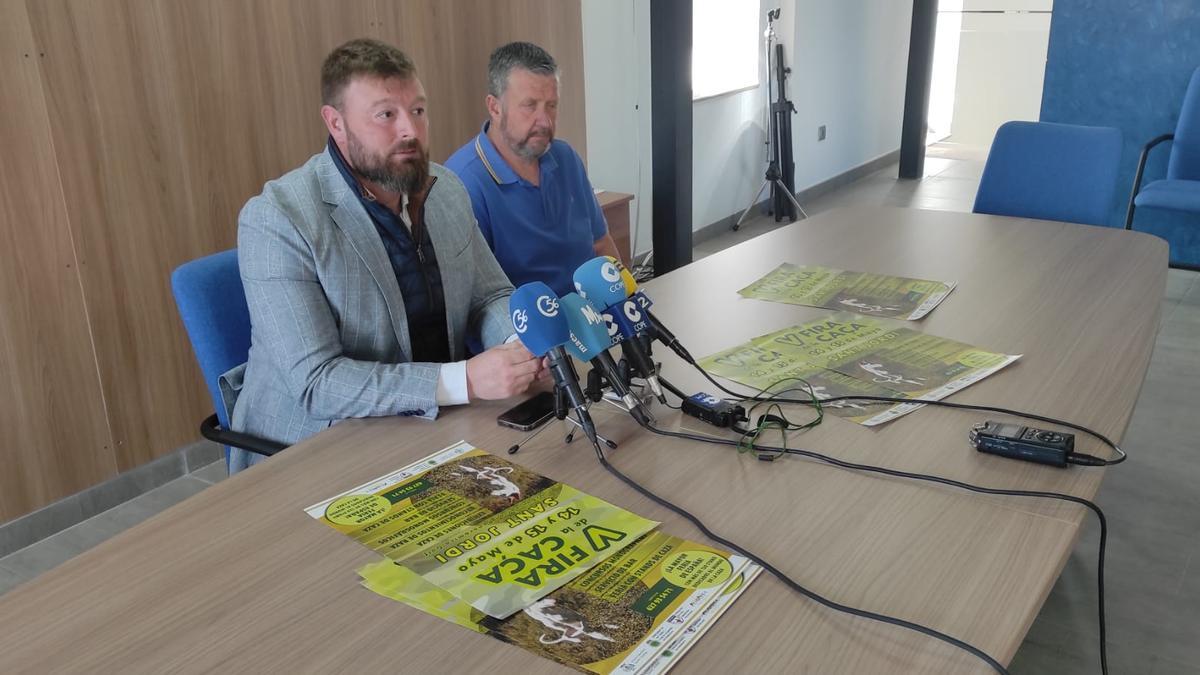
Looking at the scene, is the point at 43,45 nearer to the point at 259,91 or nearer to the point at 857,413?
the point at 259,91

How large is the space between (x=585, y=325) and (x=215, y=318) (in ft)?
2.63

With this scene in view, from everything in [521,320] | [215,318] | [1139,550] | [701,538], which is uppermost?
[521,320]

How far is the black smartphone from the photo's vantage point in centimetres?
148

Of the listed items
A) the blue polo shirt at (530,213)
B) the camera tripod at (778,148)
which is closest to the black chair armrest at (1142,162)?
the camera tripod at (778,148)

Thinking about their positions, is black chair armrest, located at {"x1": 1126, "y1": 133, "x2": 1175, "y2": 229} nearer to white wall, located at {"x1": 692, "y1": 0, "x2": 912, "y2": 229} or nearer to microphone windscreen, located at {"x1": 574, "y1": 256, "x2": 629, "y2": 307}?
white wall, located at {"x1": 692, "y1": 0, "x2": 912, "y2": 229}

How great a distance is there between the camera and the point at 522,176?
8.13 ft

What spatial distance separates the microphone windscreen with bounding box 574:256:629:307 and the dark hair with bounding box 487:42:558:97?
1197mm

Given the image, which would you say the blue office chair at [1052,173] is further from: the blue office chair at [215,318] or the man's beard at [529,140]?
the blue office chair at [215,318]

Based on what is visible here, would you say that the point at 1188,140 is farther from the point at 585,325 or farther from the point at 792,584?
the point at 792,584

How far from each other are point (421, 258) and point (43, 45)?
1.26 m

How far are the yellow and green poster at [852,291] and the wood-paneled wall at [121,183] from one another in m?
1.61

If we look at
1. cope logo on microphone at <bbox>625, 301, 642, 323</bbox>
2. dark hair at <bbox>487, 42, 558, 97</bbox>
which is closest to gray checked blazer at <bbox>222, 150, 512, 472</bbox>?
cope logo on microphone at <bbox>625, 301, 642, 323</bbox>

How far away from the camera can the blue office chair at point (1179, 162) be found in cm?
407

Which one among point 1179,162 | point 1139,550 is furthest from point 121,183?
point 1179,162
